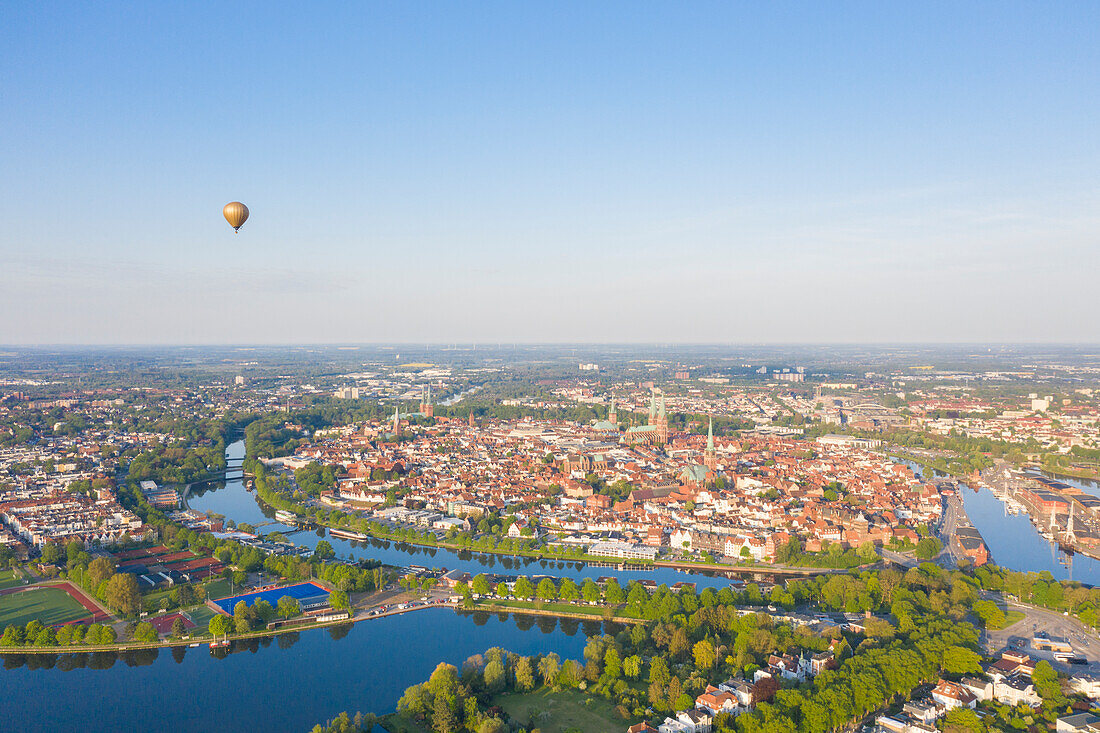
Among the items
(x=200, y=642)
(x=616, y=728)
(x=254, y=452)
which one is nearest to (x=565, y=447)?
(x=254, y=452)

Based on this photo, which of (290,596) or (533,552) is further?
(533,552)

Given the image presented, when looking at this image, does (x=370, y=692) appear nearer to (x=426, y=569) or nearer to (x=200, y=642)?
(x=200, y=642)

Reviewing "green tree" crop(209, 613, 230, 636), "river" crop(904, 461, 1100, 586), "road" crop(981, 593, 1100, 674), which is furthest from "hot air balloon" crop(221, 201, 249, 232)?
"river" crop(904, 461, 1100, 586)

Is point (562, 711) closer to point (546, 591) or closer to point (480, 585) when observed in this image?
point (546, 591)

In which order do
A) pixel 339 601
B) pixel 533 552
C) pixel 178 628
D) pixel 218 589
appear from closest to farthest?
pixel 178 628 → pixel 339 601 → pixel 218 589 → pixel 533 552

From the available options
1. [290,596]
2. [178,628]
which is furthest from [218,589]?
[178,628]

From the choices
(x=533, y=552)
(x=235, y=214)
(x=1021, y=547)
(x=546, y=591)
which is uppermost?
(x=235, y=214)

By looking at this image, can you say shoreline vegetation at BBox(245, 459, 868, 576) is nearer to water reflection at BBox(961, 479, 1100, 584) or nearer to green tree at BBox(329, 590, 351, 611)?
water reflection at BBox(961, 479, 1100, 584)
